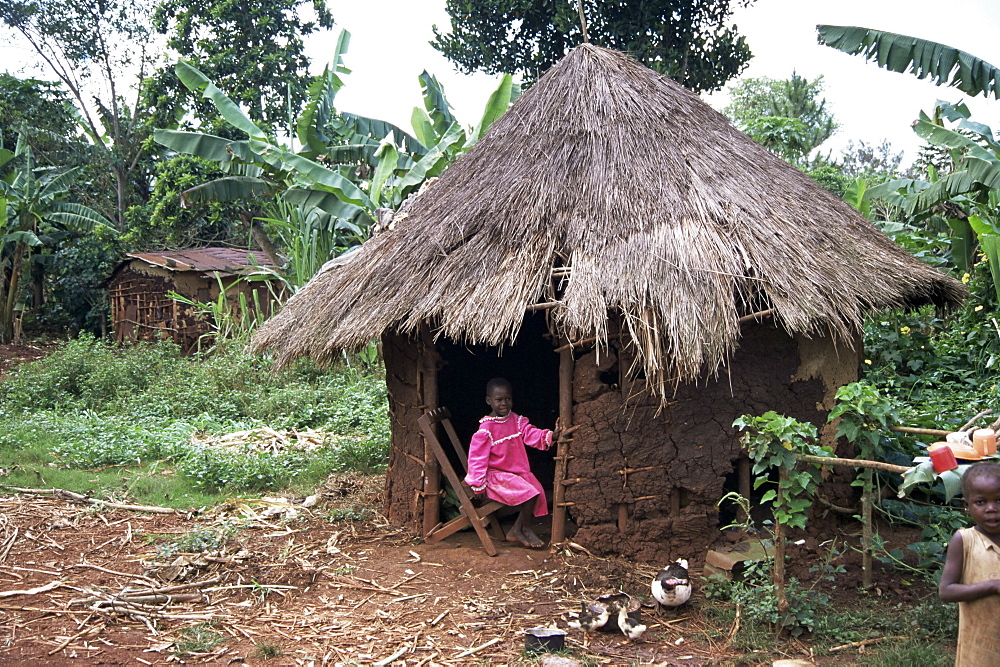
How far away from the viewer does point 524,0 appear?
15750mm

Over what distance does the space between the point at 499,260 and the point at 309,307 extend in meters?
1.81

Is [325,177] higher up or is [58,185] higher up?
[58,185]

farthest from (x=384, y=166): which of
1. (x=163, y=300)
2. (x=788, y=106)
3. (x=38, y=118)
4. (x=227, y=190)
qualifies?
(x=788, y=106)

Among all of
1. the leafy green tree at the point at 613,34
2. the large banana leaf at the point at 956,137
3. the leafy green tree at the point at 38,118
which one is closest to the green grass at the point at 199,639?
the large banana leaf at the point at 956,137

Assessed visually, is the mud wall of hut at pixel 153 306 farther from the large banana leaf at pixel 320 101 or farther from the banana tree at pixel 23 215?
the large banana leaf at pixel 320 101

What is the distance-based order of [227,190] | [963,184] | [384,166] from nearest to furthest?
1. [963,184]
2. [384,166]
3. [227,190]

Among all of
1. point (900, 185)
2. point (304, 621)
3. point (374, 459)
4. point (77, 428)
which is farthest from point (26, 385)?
point (900, 185)

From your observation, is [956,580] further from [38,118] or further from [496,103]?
[38,118]

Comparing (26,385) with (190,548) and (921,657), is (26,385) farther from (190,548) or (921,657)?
(921,657)

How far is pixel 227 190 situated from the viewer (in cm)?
1231

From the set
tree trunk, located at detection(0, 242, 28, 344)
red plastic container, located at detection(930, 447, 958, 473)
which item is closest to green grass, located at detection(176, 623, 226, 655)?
red plastic container, located at detection(930, 447, 958, 473)

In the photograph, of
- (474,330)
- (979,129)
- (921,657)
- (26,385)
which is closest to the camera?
(921,657)

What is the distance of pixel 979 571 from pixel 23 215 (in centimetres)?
1785

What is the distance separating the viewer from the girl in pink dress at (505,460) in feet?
18.5
